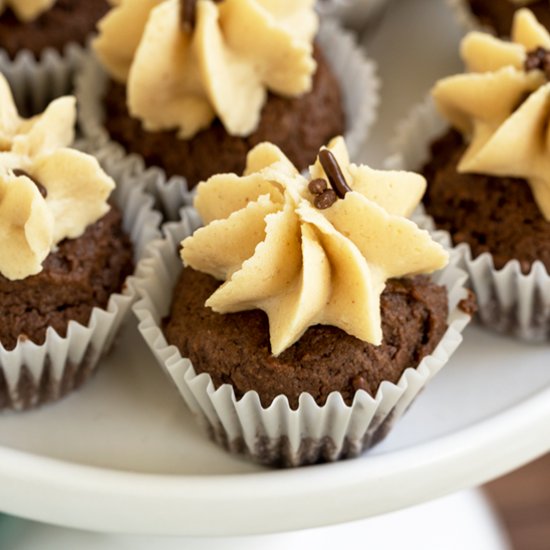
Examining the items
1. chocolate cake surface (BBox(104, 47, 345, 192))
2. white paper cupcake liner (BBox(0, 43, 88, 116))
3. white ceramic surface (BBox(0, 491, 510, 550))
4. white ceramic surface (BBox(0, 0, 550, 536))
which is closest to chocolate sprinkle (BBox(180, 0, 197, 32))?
chocolate cake surface (BBox(104, 47, 345, 192))

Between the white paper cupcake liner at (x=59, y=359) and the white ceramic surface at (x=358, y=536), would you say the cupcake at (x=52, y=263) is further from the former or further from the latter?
the white ceramic surface at (x=358, y=536)

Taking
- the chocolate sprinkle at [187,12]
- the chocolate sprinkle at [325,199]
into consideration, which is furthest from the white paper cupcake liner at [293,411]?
the chocolate sprinkle at [187,12]

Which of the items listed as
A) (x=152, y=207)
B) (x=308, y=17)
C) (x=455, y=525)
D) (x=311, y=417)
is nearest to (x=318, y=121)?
(x=308, y=17)

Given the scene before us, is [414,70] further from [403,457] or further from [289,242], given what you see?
[403,457]

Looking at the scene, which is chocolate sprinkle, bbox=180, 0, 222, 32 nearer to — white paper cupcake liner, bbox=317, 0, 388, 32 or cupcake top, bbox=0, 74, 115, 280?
cupcake top, bbox=0, 74, 115, 280

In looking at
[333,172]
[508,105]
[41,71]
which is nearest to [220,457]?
[333,172]

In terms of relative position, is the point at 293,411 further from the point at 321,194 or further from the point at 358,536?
the point at 358,536
